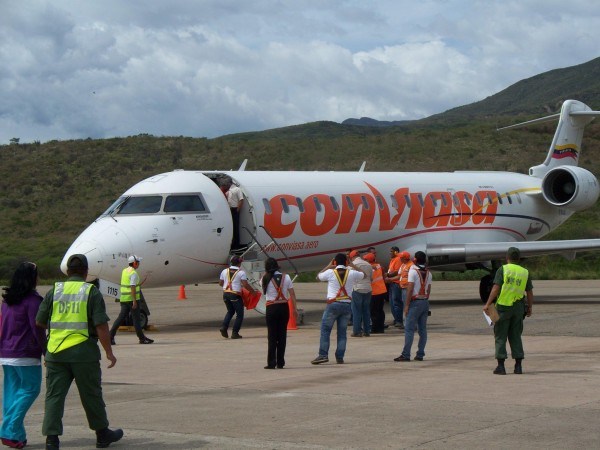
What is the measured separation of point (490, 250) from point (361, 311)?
26.7 feet

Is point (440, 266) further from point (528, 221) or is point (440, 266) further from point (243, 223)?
point (243, 223)

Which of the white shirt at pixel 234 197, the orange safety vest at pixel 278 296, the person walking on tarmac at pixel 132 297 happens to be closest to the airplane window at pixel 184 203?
the white shirt at pixel 234 197

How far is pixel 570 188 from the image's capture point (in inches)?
1171

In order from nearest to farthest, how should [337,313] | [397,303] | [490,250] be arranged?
[337,313] → [397,303] → [490,250]

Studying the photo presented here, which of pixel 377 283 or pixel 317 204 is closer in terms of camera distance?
pixel 377 283

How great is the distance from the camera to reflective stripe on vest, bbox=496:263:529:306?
43.8ft

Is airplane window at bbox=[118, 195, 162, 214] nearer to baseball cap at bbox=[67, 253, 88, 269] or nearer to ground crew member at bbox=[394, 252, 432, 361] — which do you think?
ground crew member at bbox=[394, 252, 432, 361]

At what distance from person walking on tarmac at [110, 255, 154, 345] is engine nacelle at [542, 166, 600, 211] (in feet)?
49.6

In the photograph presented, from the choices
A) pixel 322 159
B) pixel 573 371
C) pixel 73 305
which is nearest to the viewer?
pixel 73 305

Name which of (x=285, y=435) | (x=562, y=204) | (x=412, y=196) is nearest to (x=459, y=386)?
(x=285, y=435)

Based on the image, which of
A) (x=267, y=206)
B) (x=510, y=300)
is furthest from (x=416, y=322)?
(x=267, y=206)

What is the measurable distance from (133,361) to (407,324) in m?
4.18

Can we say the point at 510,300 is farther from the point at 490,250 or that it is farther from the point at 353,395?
the point at 490,250

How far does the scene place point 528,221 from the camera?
3059cm
